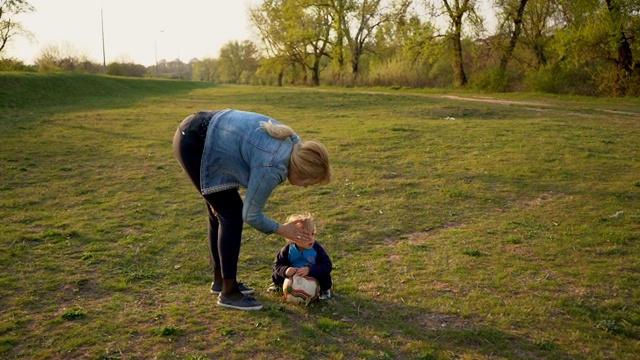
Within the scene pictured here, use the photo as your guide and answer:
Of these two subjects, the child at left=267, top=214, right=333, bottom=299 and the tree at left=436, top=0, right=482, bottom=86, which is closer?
the child at left=267, top=214, right=333, bottom=299

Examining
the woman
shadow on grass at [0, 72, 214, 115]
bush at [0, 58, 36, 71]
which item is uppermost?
bush at [0, 58, 36, 71]

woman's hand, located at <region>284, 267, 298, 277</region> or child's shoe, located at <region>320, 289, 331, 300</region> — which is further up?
woman's hand, located at <region>284, 267, 298, 277</region>

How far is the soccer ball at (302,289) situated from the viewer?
14.0 feet

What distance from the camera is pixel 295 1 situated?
49125 mm

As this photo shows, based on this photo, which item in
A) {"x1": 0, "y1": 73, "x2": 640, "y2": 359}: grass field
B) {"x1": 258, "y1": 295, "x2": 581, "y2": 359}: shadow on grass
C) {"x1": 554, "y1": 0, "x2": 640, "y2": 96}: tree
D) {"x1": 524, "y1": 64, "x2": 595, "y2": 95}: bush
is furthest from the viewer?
{"x1": 524, "y1": 64, "x2": 595, "y2": 95}: bush

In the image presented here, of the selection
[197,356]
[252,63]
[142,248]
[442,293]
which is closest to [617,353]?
[442,293]

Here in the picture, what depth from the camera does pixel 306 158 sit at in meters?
3.51

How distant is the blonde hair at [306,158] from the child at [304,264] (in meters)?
0.78

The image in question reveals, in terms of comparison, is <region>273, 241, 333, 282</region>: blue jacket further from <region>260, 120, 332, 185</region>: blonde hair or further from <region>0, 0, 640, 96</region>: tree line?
<region>0, 0, 640, 96</region>: tree line

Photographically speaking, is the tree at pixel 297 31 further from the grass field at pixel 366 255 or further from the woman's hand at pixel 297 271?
the woman's hand at pixel 297 271

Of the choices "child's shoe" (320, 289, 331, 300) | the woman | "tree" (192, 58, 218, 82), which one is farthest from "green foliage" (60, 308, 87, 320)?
"tree" (192, 58, 218, 82)

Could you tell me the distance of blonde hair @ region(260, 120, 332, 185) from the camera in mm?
3514

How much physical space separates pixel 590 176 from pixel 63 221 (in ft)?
27.3

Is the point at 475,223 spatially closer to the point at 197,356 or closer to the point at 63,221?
the point at 197,356
